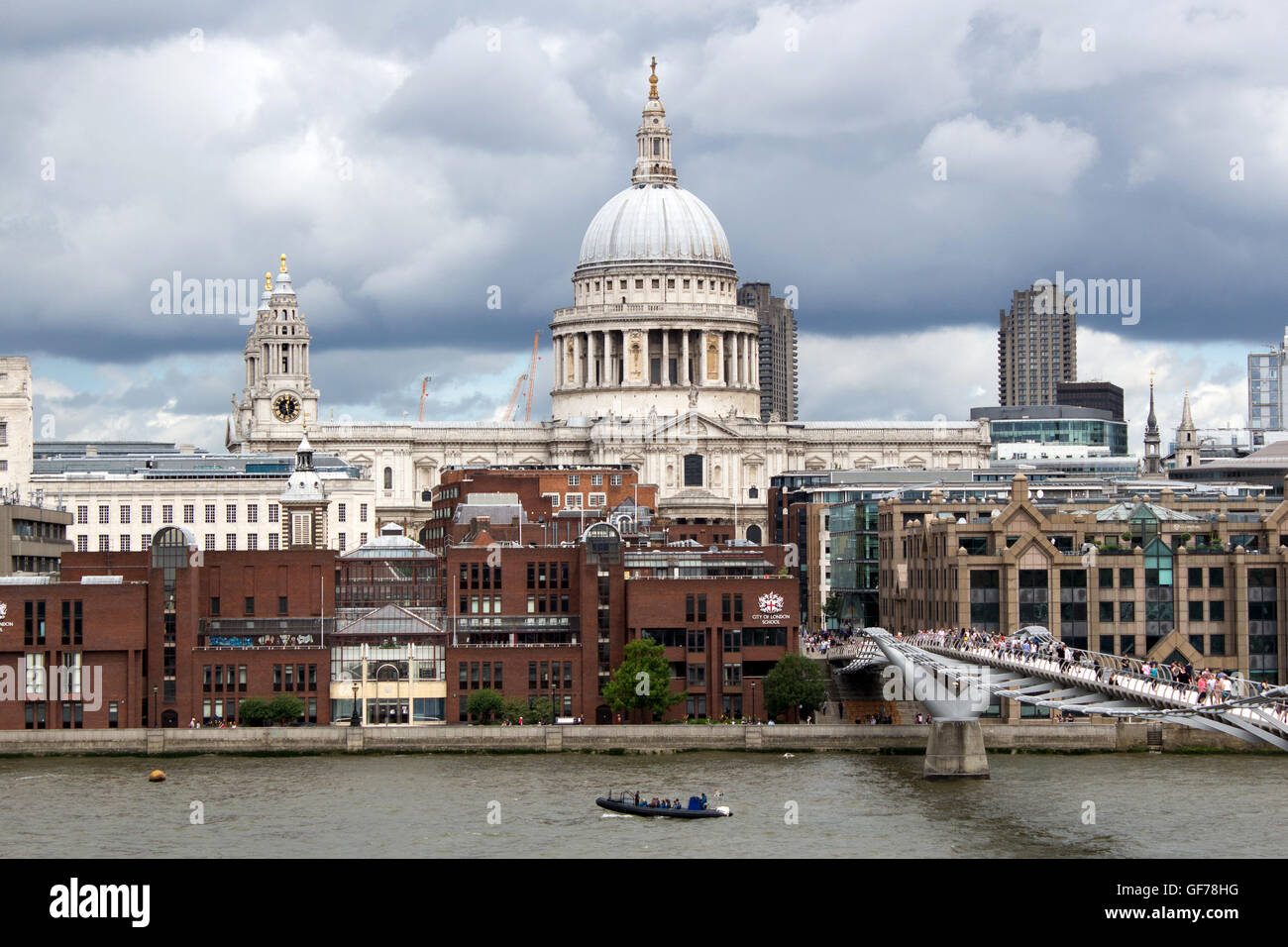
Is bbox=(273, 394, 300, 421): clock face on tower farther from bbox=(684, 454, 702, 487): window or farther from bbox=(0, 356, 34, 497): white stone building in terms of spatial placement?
bbox=(0, 356, 34, 497): white stone building

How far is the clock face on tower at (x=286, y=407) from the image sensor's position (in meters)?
191

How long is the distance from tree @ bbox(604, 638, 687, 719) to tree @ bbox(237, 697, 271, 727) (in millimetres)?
11678

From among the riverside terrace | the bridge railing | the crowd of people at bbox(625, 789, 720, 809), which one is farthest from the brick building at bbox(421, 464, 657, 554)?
the crowd of people at bbox(625, 789, 720, 809)

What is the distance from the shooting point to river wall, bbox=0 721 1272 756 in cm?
9656

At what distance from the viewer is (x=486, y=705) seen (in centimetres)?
10069

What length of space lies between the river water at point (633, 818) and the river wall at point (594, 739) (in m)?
1.03

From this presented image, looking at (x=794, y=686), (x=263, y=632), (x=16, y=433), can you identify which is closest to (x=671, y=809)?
(x=794, y=686)

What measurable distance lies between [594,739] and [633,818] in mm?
19674

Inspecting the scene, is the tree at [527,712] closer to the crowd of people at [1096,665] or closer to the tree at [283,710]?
the tree at [283,710]

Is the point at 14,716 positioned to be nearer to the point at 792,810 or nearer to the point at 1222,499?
the point at 792,810

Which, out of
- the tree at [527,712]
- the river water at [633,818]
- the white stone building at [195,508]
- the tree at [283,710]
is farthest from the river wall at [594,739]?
the white stone building at [195,508]

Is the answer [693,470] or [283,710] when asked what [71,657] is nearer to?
[283,710]
